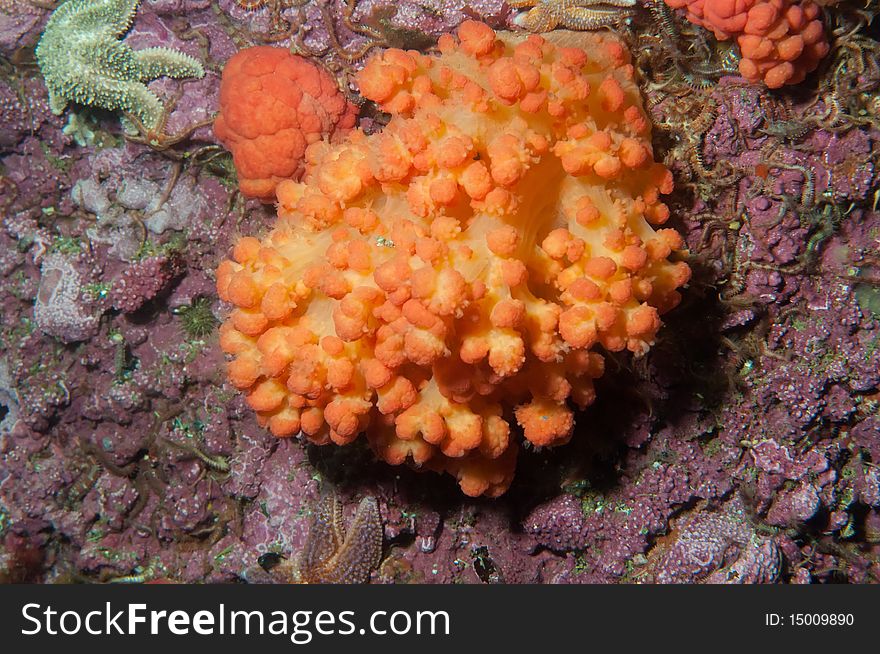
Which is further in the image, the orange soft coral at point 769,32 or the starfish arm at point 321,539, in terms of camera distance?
the starfish arm at point 321,539

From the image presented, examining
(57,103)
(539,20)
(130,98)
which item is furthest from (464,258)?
(57,103)

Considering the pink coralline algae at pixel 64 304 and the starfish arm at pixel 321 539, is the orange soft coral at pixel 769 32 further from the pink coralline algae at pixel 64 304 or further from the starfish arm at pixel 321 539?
the pink coralline algae at pixel 64 304

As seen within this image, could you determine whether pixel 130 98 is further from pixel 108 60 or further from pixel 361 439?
pixel 361 439

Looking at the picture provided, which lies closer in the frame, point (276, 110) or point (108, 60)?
point (276, 110)

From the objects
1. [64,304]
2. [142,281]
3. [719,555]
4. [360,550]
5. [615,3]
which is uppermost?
[615,3]

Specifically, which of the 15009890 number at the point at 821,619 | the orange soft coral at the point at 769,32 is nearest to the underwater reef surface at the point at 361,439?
the orange soft coral at the point at 769,32

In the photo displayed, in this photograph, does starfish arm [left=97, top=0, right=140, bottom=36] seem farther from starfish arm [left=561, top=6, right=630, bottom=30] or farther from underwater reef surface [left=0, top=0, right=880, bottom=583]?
starfish arm [left=561, top=6, right=630, bottom=30]

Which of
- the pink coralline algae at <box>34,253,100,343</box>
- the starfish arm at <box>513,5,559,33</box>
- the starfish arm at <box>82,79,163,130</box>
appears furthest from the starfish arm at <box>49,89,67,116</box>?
the starfish arm at <box>513,5,559,33</box>
